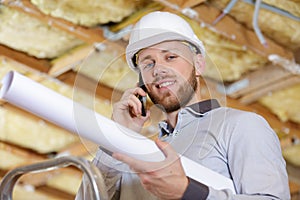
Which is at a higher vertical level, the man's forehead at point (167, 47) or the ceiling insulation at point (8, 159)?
the ceiling insulation at point (8, 159)

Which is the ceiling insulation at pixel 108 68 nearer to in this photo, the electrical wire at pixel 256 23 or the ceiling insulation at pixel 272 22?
the electrical wire at pixel 256 23

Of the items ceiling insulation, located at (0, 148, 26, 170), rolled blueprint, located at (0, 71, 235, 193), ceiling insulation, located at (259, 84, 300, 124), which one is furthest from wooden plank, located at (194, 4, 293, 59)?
ceiling insulation, located at (0, 148, 26, 170)

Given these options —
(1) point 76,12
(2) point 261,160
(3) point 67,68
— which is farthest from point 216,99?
(3) point 67,68

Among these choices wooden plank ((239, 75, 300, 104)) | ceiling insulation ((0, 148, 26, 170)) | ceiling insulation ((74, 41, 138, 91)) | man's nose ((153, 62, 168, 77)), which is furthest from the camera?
ceiling insulation ((0, 148, 26, 170))

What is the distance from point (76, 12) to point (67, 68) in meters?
0.48

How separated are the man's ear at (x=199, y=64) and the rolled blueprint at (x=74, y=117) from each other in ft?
1.04

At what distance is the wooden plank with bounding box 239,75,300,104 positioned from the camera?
116 inches

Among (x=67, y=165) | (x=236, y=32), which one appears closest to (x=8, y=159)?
(x=236, y=32)

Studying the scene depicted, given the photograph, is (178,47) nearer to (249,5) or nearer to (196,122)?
(196,122)

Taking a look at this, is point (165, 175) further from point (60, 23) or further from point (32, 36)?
point (32, 36)

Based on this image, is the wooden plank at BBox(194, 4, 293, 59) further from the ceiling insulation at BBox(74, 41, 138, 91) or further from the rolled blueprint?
the rolled blueprint

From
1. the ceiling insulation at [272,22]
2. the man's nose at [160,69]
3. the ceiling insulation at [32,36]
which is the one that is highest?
the ceiling insulation at [32,36]

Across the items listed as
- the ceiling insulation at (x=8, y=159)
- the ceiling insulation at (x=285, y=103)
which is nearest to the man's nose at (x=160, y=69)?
the ceiling insulation at (x=285, y=103)

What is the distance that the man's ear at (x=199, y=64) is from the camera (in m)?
1.20
